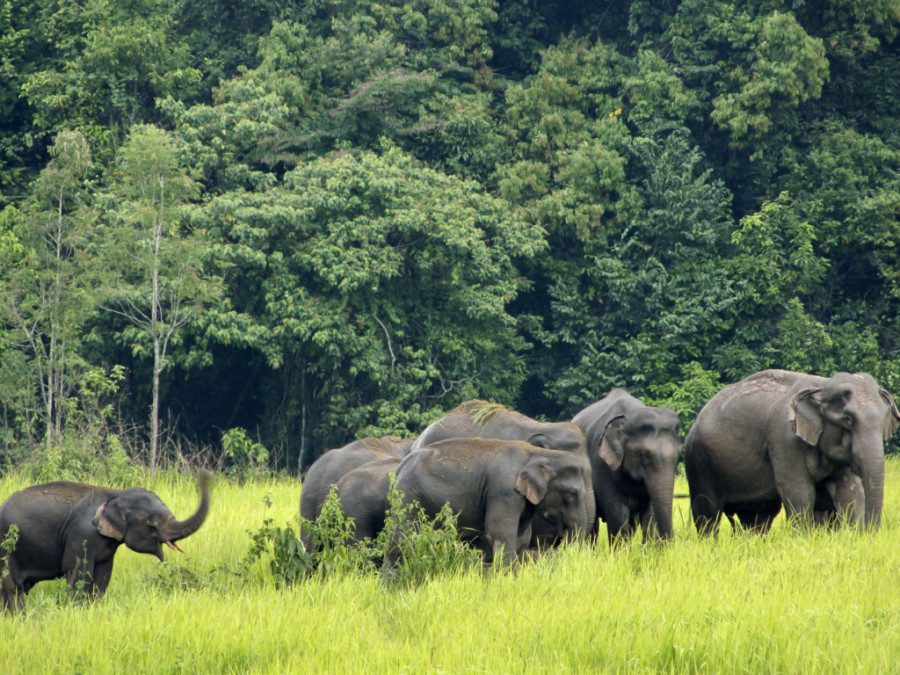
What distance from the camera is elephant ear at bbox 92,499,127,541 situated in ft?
22.4

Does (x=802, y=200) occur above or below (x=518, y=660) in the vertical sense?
above

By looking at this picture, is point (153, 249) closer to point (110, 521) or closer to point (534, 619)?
point (110, 521)

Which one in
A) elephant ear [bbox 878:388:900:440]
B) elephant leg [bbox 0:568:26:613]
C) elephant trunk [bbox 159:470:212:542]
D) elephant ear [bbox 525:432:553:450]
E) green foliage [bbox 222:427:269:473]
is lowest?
green foliage [bbox 222:427:269:473]

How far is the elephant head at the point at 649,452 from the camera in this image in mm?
7477

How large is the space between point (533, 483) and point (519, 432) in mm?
1400

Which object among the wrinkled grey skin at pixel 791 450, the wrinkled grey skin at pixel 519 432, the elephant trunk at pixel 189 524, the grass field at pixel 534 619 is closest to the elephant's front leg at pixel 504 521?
the grass field at pixel 534 619

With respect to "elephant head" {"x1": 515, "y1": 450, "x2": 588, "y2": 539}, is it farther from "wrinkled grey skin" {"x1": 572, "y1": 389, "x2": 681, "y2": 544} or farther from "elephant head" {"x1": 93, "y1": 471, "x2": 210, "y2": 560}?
"elephant head" {"x1": 93, "y1": 471, "x2": 210, "y2": 560}

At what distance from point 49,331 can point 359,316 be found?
482cm

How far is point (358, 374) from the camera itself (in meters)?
19.1

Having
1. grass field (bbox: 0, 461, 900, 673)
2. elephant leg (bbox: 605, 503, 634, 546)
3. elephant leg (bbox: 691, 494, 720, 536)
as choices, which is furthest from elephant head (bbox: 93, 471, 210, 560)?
elephant leg (bbox: 691, 494, 720, 536)

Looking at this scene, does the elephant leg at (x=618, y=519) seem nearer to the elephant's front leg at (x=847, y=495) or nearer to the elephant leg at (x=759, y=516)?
the elephant leg at (x=759, y=516)

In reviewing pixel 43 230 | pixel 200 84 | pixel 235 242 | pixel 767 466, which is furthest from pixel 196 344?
pixel 767 466

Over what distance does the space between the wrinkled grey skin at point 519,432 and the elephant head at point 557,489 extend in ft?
0.42

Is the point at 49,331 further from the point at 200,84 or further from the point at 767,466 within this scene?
the point at 767,466
